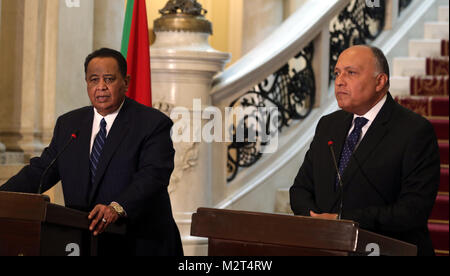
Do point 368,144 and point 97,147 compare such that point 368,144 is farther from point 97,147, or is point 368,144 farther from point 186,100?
point 186,100

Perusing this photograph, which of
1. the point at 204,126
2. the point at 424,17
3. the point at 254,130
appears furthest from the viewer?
the point at 424,17

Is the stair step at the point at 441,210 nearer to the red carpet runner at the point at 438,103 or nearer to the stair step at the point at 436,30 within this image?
the red carpet runner at the point at 438,103

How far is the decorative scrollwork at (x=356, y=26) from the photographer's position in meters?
6.97

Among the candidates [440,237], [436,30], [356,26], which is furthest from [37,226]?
[436,30]

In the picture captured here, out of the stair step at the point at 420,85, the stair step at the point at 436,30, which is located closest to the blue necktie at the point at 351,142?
the stair step at the point at 420,85

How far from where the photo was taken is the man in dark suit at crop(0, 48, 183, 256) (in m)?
3.40

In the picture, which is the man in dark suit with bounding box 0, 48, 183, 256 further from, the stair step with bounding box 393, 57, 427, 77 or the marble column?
the stair step with bounding box 393, 57, 427, 77

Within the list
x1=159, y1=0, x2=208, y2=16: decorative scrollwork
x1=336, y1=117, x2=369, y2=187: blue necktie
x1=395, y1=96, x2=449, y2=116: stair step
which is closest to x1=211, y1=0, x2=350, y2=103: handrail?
x1=159, y1=0, x2=208, y2=16: decorative scrollwork

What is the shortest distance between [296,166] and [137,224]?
9.85 ft

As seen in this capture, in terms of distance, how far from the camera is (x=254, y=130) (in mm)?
6160

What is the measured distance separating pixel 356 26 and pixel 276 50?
1410 mm
